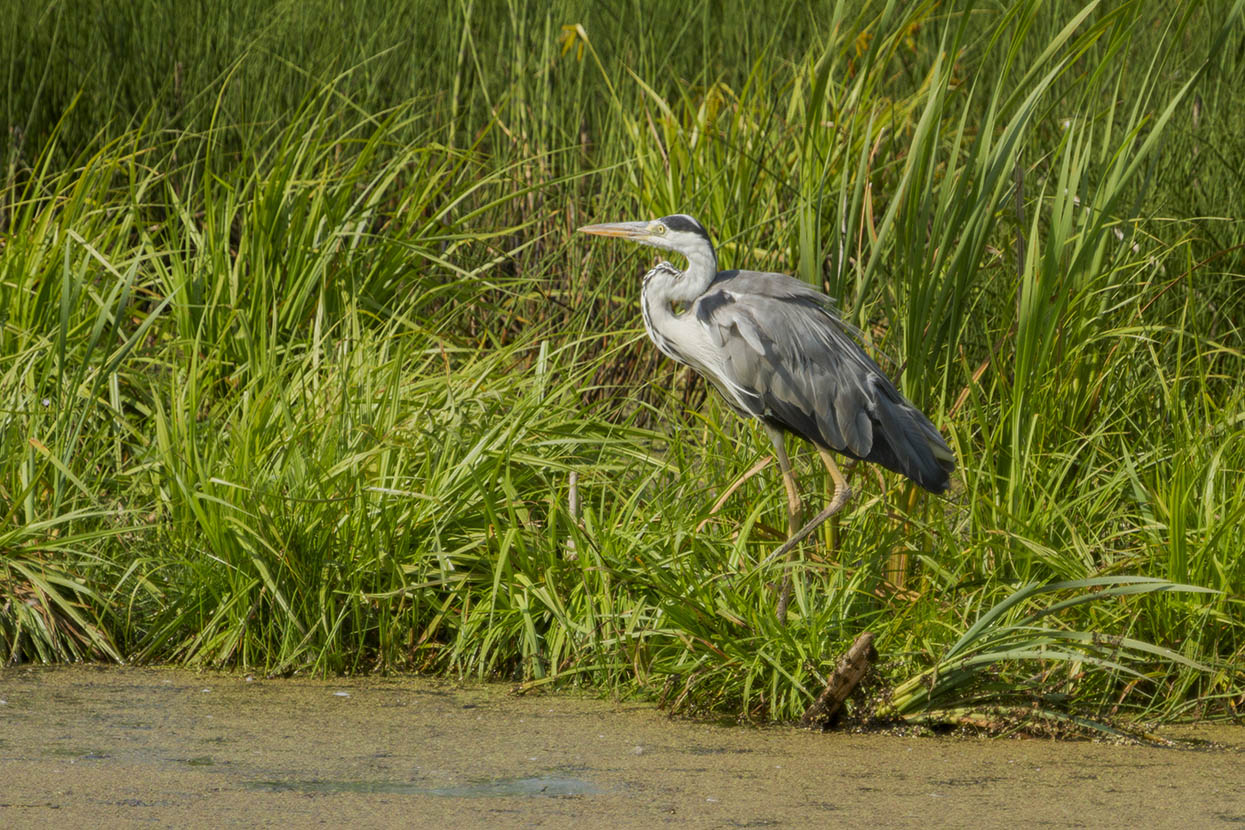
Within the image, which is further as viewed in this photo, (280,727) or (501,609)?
(501,609)

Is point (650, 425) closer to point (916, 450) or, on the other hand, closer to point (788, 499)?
point (788, 499)

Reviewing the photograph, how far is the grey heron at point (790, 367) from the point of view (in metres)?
3.71

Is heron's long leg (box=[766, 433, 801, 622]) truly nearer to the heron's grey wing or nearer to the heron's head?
the heron's grey wing

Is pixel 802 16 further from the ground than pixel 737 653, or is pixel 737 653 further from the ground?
pixel 802 16

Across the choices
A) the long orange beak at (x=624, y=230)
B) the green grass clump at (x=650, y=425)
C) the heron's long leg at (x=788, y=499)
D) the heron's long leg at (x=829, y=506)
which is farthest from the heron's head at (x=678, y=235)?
the heron's long leg at (x=829, y=506)

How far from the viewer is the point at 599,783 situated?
294 cm

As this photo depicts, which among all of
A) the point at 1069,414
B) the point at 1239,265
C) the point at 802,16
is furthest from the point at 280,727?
the point at 802,16

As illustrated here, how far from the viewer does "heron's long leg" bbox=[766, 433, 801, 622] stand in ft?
11.7

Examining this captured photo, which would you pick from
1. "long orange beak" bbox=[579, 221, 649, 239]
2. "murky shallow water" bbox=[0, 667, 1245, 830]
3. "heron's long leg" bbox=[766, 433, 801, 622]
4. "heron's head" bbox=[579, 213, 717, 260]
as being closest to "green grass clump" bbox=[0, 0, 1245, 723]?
"heron's long leg" bbox=[766, 433, 801, 622]

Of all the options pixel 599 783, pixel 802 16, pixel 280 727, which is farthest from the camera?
pixel 802 16

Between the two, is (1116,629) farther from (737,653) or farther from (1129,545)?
(737,653)

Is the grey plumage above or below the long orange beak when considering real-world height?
below

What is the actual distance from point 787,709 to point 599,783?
0.64 meters

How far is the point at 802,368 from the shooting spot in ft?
12.6
